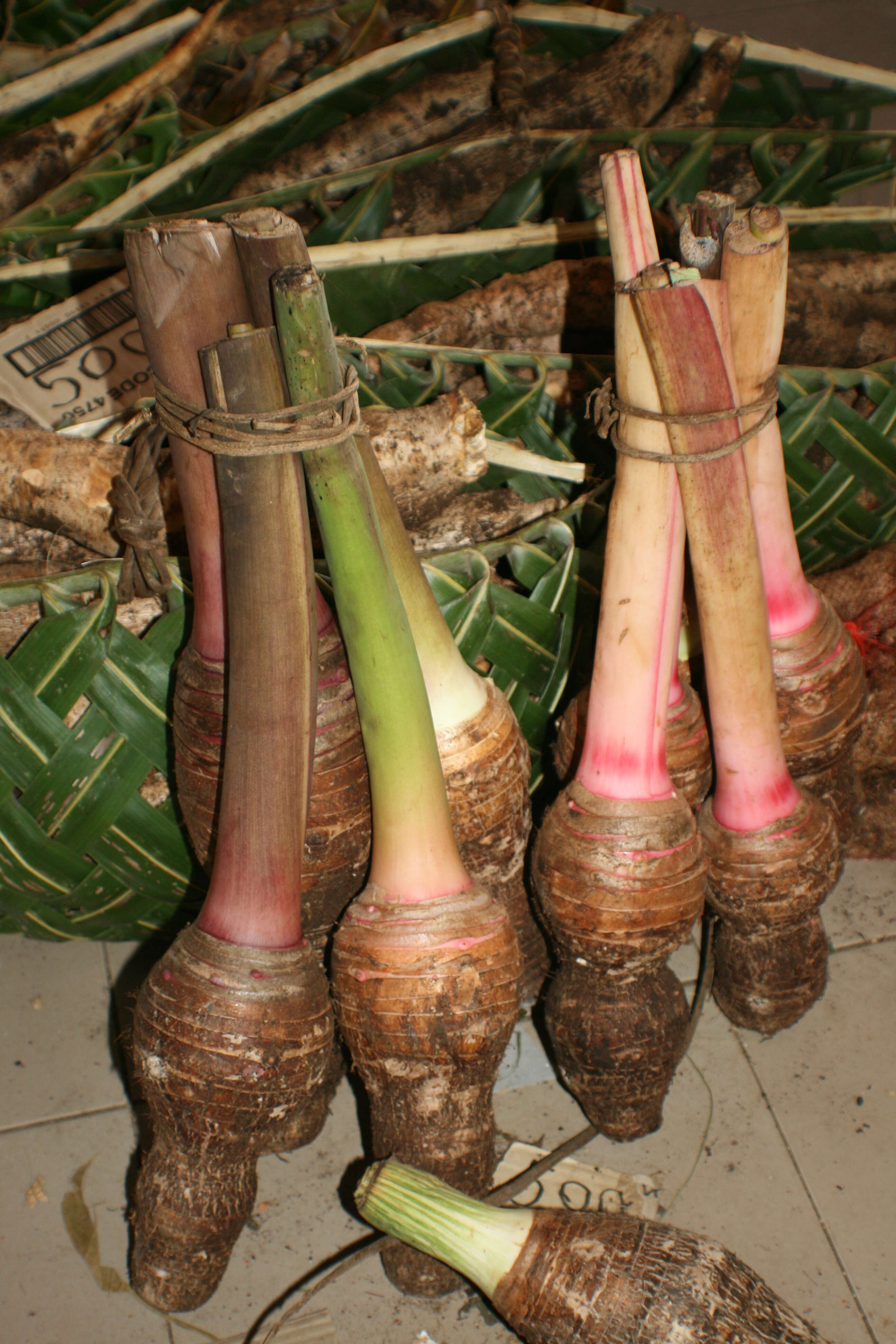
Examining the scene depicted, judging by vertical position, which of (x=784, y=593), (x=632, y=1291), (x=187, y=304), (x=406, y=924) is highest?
(x=187, y=304)

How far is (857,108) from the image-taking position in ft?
5.42

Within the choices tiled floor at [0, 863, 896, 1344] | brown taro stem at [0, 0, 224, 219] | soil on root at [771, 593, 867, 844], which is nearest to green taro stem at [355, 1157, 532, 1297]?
tiled floor at [0, 863, 896, 1344]

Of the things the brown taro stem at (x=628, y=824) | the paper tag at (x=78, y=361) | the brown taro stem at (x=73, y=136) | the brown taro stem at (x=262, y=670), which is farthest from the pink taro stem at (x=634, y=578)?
the brown taro stem at (x=73, y=136)

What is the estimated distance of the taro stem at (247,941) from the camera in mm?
629

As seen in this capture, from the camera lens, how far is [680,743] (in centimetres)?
84

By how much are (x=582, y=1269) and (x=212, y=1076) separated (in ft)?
0.99

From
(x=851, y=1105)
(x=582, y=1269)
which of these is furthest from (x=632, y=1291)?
(x=851, y=1105)

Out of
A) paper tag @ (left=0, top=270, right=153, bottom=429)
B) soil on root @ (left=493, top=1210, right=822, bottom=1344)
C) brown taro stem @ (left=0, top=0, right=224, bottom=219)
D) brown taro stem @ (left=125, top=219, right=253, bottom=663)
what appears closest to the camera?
brown taro stem @ (left=125, top=219, right=253, bottom=663)

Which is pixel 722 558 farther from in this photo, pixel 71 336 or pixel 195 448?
pixel 71 336

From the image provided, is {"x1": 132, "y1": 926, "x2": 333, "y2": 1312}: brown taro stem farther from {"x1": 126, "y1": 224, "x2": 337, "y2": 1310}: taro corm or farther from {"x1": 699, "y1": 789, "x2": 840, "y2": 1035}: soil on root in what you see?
{"x1": 699, "y1": 789, "x2": 840, "y2": 1035}: soil on root

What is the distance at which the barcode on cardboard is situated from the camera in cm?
125

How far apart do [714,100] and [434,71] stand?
0.46 meters

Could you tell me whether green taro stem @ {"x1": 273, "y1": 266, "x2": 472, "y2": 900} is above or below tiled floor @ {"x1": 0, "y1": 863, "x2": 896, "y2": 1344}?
above

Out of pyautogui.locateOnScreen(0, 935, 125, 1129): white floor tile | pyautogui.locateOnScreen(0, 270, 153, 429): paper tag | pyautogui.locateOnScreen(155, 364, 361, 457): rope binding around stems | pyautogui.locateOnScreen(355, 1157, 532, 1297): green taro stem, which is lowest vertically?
pyautogui.locateOnScreen(0, 935, 125, 1129): white floor tile
